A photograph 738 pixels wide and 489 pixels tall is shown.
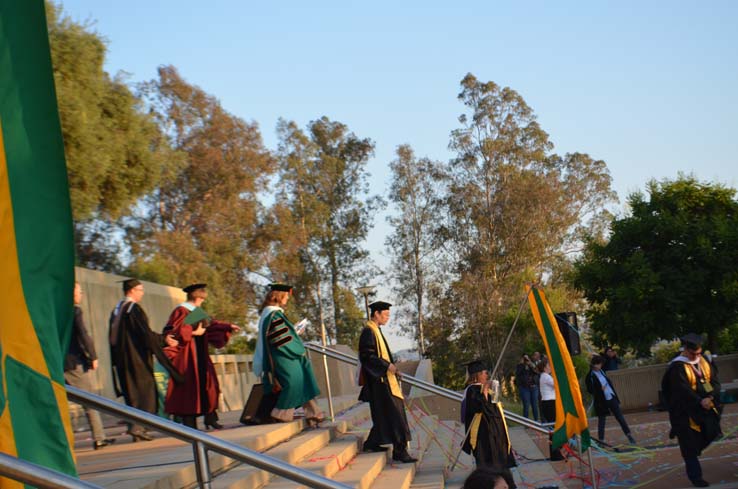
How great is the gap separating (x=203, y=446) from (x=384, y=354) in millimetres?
6188

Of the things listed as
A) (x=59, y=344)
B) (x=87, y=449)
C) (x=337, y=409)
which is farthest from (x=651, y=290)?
(x=59, y=344)

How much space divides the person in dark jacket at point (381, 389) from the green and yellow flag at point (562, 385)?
2.07m

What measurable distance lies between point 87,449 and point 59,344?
710cm

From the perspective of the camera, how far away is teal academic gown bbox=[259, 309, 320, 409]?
1026 centimetres

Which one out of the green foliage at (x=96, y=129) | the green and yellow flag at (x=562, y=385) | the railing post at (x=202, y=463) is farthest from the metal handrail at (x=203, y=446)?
the green foliage at (x=96, y=129)

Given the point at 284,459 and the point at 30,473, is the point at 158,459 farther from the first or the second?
the point at 30,473

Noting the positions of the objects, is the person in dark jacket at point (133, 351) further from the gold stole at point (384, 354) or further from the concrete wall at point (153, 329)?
the concrete wall at point (153, 329)

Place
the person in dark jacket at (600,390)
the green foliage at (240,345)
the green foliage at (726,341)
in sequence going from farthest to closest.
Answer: the green foliage at (726,341) < the green foliage at (240,345) < the person in dark jacket at (600,390)

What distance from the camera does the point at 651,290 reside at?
27.9 meters

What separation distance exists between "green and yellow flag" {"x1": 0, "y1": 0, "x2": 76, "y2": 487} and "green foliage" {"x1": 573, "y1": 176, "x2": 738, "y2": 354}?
27.0 metres

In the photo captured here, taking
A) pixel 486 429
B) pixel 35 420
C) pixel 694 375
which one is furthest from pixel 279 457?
pixel 35 420

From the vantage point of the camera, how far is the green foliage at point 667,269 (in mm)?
27672

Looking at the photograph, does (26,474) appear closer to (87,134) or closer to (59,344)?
(59,344)

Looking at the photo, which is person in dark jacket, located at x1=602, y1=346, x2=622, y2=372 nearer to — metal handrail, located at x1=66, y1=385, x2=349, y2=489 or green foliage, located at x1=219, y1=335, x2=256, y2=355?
green foliage, located at x1=219, y1=335, x2=256, y2=355
